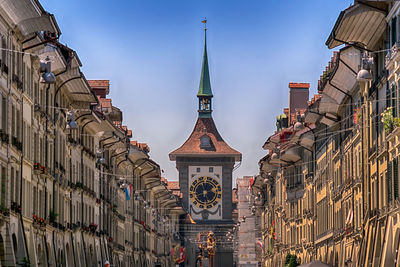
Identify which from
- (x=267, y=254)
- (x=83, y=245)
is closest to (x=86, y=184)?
(x=83, y=245)

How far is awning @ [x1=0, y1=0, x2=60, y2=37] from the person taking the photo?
4300 cm

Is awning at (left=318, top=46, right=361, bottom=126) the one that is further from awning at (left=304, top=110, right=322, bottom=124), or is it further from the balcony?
the balcony

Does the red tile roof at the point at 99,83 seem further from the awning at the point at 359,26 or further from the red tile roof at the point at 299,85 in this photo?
the awning at the point at 359,26

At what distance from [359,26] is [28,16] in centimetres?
1358

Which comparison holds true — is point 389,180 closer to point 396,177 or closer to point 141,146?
point 396,177

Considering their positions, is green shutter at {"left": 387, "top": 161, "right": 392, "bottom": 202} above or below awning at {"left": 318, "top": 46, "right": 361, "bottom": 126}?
below

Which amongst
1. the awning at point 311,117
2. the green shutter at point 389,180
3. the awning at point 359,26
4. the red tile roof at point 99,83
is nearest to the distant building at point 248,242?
the red tile roof at point 99,83

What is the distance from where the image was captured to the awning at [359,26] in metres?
45.2

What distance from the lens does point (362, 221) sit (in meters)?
57.7

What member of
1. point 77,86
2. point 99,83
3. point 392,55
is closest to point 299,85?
point 99,83

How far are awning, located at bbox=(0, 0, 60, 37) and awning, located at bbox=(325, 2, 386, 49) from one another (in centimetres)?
1186

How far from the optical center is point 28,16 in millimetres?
45156

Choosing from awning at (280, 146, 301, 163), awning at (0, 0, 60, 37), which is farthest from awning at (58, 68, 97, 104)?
awning at (280, 146, 301, 163)

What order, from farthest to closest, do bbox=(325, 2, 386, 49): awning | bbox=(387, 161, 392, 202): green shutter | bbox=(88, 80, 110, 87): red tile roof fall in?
bbox=(88, 80, 110, 87): red tile roof
bbox=(325, 2, 386, 49): awning
bbox=(387, 161, 392, 202): green shutter
